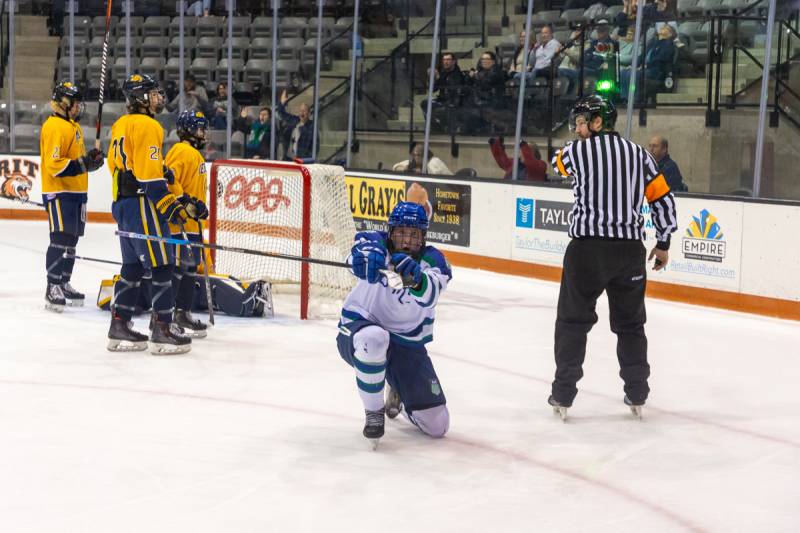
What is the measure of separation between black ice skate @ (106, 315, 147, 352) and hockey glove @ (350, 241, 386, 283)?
243cm

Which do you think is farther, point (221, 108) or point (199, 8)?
point (199, 8)

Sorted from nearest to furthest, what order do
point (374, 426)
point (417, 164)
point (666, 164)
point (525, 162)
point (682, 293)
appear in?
point (374, 426) < point (682, 293) < point (666, 164) < point (525, 162) < point (417, 164)

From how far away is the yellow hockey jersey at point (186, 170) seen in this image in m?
6.33

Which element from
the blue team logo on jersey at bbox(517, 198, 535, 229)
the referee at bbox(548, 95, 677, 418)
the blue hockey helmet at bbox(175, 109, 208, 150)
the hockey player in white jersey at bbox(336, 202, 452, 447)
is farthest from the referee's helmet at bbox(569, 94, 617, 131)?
the blue team logo on jersey at bbox(517, 198, 535, 229)

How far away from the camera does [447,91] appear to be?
10.9m

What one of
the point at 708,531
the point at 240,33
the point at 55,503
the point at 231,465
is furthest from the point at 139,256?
the point at 240,33

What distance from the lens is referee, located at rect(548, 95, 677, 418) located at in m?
4.61

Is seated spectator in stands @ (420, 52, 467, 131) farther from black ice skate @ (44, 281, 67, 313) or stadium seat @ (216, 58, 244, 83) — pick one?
black ice skate @ (44, 281, 67, 313)

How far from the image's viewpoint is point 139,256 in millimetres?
5848

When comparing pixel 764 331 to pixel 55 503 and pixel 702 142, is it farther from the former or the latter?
pixel 55 503

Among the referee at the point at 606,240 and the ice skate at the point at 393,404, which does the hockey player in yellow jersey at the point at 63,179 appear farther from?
the referee at the point at 606,240

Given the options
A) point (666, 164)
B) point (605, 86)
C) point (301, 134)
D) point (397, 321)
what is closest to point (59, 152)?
point (397, 321)

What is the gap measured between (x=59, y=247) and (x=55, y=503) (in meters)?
4.10

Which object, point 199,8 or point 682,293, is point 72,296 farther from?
point 199,8
